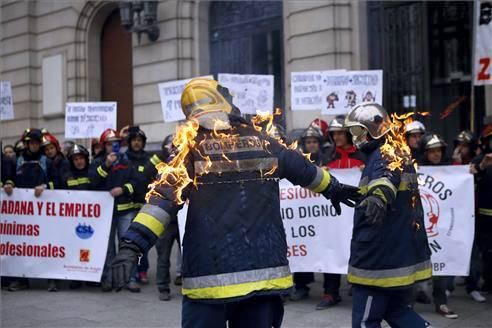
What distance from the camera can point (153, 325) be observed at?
618cm

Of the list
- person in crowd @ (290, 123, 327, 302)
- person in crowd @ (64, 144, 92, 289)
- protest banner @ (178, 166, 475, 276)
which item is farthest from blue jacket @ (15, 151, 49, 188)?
person in crowd @ (290, 123, 327, 302)

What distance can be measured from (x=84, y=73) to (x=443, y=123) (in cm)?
953

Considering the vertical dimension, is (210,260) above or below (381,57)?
below

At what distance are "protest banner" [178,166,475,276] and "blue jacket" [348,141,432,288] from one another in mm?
2134

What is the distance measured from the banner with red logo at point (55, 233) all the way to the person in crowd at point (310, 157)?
241 centimetres

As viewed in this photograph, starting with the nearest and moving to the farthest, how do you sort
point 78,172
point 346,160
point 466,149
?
1. point 346,160
2. point 466,149
3. point 78,172

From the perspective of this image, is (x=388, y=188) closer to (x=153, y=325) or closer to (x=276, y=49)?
(x=153, y=325)

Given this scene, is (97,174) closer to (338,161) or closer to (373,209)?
(338,161)

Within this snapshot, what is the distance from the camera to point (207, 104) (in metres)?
3.59

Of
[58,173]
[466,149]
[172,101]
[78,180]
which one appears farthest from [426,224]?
[172,101]

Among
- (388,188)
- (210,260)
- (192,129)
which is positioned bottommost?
(210,260)

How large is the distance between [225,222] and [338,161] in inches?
156

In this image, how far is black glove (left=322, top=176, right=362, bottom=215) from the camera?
3992 mm

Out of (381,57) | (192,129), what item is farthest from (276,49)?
(192,129)
